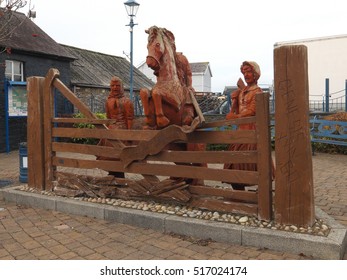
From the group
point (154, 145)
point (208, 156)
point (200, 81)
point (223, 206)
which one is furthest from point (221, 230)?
point (200, 81)

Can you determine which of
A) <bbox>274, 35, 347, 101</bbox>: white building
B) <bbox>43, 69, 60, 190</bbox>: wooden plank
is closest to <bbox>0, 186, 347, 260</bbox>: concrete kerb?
<bbox>43, 69, 60, 190</bbox>: wooden plank

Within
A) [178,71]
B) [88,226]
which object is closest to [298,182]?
[178,71]

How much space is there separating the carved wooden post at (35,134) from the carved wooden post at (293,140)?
12.7 ft

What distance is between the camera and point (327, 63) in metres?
19.8

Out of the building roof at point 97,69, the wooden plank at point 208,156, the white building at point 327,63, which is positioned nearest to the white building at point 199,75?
the building roof at point 97,69

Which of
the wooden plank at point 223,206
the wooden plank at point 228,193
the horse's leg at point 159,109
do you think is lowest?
the wooden plank at point 223,206

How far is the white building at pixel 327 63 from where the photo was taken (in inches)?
760

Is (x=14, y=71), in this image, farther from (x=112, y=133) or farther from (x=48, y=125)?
(x=112, y=133)

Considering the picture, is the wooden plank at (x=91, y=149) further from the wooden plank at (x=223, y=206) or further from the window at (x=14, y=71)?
the window at (x=14, y=71)

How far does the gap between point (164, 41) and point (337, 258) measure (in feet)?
10.8

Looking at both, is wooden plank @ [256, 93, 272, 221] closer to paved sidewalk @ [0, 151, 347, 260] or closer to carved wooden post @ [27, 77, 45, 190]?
paved sidewalk @ [0, 151, 347, 260]

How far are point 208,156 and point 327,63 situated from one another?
1783 cm

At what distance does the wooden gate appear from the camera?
13.3ft

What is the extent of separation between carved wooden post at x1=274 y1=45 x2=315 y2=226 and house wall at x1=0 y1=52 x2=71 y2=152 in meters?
11.1
